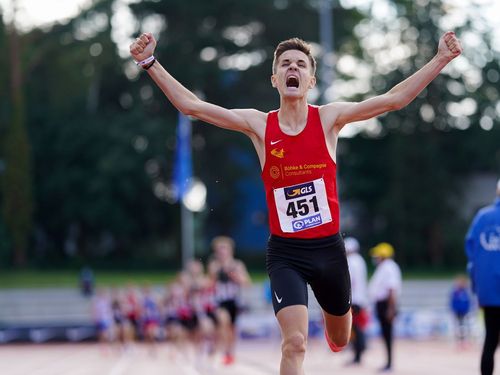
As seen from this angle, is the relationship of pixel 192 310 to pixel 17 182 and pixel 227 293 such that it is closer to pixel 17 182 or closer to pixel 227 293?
pixel 227 293

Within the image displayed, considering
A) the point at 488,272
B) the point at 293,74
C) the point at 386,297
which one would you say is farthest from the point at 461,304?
the point at 293,74

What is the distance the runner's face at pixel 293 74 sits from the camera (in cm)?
790

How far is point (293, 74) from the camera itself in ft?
25.9

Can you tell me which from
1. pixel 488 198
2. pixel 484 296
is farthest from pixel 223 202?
pixel 484 296

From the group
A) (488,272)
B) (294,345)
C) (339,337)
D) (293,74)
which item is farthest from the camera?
(488,272)

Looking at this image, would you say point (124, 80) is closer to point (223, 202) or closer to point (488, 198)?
point (223, 202)

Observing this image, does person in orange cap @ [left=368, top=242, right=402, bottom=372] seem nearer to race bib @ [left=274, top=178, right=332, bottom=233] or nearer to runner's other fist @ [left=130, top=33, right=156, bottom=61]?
race bib @ [left=274, top=178, right=332, bottom=233]

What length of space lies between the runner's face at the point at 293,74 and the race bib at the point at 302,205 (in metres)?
0.65

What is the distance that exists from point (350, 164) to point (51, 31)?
1756cm

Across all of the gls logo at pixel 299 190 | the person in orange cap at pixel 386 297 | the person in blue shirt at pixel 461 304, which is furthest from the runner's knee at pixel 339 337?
the person in blue shirt at pixel 461 304

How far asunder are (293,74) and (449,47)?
109cm

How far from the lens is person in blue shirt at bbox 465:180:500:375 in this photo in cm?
1007

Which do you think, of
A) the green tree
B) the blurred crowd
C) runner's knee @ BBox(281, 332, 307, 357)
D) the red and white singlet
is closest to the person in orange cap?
the blurred crowd

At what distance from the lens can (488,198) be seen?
65000mm
